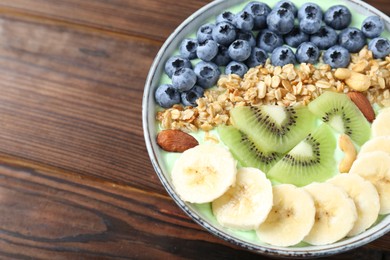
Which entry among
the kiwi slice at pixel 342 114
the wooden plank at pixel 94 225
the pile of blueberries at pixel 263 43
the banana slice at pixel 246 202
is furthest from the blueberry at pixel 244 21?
the wooden plank at pixel 94 225

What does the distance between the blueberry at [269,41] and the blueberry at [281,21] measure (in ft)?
0.05

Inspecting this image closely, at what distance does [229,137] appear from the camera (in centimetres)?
103

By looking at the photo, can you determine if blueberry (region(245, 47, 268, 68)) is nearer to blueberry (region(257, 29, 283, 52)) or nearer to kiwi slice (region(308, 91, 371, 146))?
blueberry (region(257, 29, 283, 52))

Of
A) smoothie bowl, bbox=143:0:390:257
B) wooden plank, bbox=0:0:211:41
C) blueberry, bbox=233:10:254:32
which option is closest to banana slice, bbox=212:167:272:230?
smoothie bowl, bbox=143:0:390:257

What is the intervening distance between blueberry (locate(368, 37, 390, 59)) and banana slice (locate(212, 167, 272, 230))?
1.21 feet

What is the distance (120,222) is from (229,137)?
1.13 feet

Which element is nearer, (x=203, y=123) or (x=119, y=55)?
(x=203, y=123)

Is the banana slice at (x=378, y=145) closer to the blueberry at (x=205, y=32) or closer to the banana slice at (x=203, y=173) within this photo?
the banana slice at (x=203, y=173)

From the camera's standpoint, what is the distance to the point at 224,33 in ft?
3.64

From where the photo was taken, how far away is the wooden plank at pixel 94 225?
45.8 inches

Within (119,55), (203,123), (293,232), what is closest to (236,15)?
(203,123)

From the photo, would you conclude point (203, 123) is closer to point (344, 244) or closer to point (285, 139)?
point (285, 139)

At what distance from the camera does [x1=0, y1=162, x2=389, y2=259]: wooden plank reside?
1.16 metres

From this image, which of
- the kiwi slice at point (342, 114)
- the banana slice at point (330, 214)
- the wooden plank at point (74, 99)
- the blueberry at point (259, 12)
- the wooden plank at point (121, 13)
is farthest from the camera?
the wooden plank at point (121, 13)
